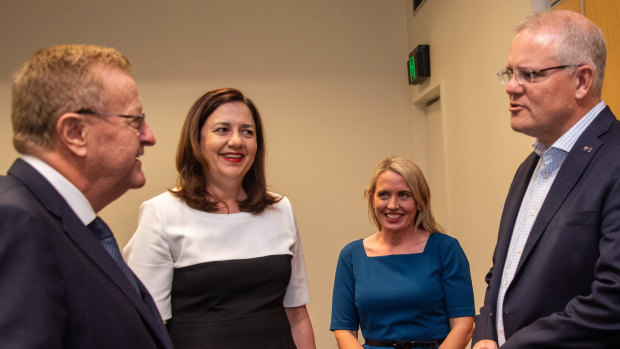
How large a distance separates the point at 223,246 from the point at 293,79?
2822 mm

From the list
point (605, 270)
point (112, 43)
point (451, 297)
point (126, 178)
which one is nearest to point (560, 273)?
point (605, 270)

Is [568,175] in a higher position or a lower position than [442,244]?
higher

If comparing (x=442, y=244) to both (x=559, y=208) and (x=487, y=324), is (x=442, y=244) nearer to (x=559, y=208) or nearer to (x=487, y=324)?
(x=487, y=324)

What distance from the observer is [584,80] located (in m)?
1.59

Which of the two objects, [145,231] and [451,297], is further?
[451,297]

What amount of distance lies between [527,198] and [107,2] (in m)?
3.84

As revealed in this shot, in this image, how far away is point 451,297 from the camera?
2346mm

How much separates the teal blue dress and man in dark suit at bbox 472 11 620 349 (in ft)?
1.87

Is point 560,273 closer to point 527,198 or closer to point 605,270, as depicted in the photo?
point 605,270

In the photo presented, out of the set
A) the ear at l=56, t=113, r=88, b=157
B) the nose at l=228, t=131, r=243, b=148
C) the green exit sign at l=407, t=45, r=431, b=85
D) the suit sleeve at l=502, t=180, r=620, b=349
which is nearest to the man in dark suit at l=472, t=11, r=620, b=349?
A: the suit sleeve at l=502, t=180, r=620, b=349

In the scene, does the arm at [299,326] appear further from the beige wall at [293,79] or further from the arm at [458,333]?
the beige wall at [293,79]

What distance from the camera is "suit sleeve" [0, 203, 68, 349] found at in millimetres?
894

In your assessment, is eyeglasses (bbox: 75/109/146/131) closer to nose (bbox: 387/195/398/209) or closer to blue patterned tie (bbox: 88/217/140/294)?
blue patterned tie (bbox: 88/217/140/294)

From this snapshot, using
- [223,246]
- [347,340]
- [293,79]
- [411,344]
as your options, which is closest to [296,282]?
[223,246]
